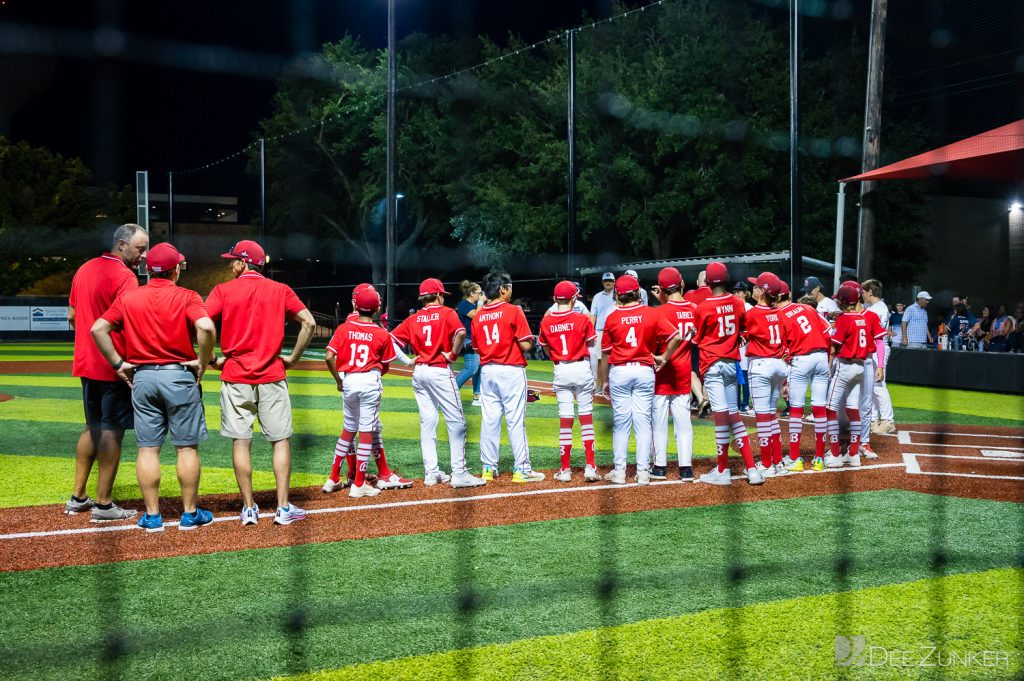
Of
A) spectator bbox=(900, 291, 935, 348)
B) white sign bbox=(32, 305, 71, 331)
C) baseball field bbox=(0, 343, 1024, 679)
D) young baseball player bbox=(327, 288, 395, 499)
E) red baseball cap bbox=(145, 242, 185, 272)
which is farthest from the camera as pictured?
white sign bbox=(32, 305, 71, 331)

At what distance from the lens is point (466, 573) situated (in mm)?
5254

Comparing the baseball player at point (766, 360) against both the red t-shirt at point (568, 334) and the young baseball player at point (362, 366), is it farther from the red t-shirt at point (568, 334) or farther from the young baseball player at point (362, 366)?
the young baseball player at point (362, 366)

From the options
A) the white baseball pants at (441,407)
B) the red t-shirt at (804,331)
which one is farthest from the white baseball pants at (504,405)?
the red t-shirt at (804,331)

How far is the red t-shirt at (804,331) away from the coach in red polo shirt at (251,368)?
457 cm

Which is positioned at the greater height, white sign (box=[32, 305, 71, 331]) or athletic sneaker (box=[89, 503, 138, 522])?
white sign (box=[32, 305, 71, 331])

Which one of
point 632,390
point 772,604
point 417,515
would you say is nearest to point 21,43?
point 417,515

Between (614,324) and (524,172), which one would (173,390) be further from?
(524,172)

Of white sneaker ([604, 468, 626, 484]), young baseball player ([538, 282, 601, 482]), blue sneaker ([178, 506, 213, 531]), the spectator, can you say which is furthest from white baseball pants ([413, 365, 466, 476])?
the spectator

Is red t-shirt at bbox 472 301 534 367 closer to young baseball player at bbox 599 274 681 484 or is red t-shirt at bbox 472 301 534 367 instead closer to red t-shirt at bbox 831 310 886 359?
young baseball player at bbox 599 274 681 484

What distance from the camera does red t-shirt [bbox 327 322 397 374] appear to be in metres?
7.40

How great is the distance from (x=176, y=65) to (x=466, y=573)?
721 cm

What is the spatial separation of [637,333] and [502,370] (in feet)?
3.94

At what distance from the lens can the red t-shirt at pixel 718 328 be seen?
26.6ft

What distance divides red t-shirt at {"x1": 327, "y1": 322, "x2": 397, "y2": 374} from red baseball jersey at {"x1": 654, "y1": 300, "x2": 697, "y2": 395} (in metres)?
2.39
